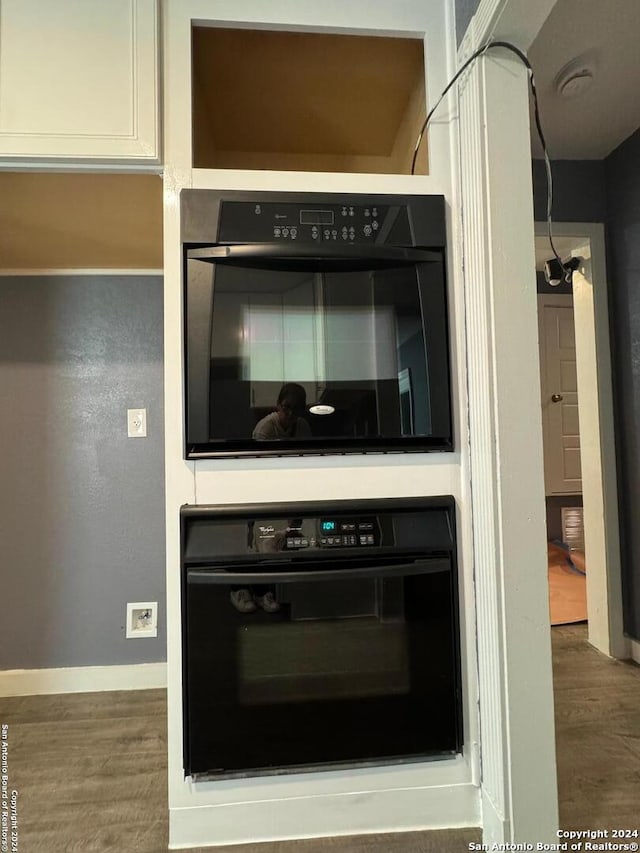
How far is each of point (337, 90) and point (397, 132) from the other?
275 millimetres

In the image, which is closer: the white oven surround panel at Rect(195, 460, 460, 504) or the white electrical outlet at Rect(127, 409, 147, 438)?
the white oven surround panel at Rect(195, 460, 460, 504)

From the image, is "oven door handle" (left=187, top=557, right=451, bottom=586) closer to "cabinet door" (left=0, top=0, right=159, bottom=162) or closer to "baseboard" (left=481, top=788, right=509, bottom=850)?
"baseboard" (left=481, top=788, right=509, bottom=850)

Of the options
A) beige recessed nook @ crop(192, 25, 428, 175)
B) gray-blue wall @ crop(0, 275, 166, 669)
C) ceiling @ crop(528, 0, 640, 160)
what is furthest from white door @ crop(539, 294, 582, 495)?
gray-blue wall @ crop(0, 275, 166, 669)

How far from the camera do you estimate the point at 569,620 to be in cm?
260

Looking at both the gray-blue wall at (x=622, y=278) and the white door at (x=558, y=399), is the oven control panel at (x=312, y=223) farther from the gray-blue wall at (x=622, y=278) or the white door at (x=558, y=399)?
the white door at (x=558, y=399)

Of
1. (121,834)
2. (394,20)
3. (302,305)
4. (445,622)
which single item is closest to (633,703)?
(445,622)

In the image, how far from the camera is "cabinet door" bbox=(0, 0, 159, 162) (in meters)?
1.19

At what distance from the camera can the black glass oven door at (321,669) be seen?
1173 millimetres

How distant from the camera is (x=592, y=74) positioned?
5.65 feet

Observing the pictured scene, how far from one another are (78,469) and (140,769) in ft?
3.74

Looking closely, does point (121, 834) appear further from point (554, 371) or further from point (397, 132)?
point (554, 371)

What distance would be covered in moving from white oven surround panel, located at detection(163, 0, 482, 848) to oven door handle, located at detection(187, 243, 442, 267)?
0.09 meters

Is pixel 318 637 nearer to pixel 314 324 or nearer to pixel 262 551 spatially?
pixel 262 551

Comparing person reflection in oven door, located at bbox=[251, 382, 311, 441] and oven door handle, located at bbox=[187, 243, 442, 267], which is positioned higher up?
oven door handle, located at bbox=[187, 243, 442, 267]
